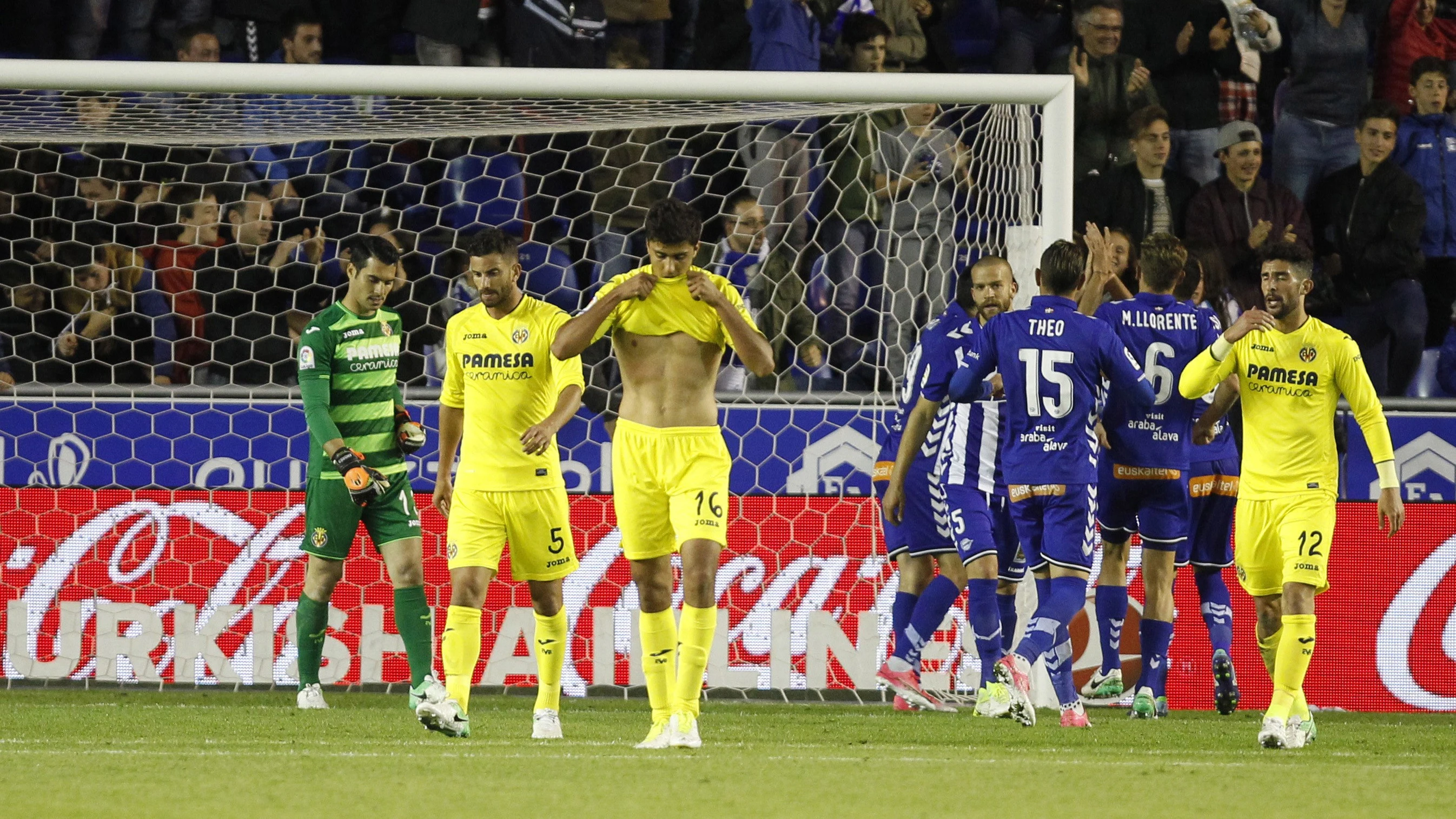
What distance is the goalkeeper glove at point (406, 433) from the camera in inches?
277

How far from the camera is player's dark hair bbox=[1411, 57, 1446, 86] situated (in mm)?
10945

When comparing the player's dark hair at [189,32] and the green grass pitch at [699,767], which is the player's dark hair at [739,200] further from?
the player's dark hair at [189,32]

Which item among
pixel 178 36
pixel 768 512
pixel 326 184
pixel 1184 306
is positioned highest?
pixel 178 36

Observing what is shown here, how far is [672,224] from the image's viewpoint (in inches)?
223

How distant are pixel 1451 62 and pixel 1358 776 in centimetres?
746

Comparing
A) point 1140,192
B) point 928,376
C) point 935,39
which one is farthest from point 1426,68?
point 928,376

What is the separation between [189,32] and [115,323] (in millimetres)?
2363

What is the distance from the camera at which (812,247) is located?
9.13m

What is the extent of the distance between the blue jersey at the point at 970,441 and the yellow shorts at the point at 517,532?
194 cm

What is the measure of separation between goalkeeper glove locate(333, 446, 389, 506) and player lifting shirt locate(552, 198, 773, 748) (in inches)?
49.1

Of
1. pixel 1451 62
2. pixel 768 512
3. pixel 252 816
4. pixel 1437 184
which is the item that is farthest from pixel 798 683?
pixel 1451 62

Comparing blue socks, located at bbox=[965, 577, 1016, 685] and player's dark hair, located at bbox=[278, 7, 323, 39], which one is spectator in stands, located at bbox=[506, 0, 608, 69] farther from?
blue socks, located at bbox=[965, 577, 1016, 685]

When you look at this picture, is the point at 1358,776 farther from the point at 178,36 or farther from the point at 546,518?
the point at 178,36


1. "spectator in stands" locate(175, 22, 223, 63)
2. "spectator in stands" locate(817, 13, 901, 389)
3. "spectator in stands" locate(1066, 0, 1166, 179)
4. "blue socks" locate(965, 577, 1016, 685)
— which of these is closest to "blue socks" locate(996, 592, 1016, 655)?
"blue socks" locate(965, 577, 1016, 685)
